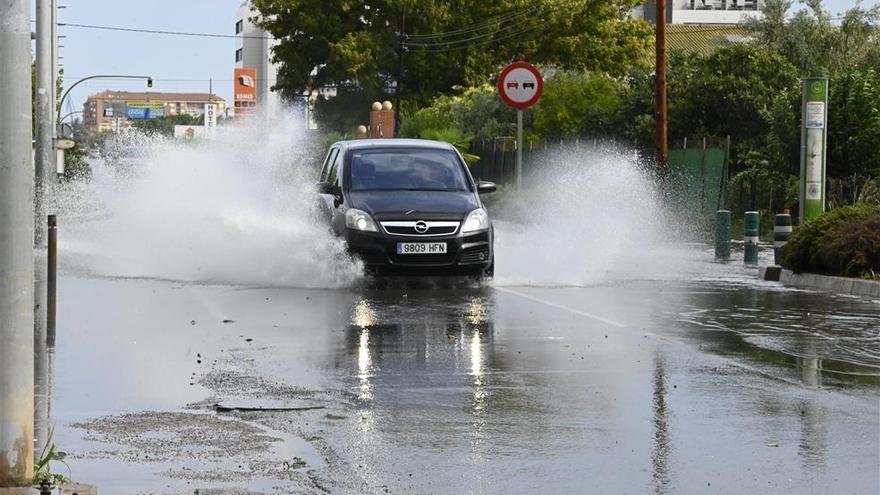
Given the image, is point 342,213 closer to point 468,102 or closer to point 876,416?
point 876,416

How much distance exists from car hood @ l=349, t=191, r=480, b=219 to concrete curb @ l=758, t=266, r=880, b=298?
4.40m

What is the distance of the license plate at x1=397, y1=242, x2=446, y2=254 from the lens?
17922mm

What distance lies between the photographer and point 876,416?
30.2 feet

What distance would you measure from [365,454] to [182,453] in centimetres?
92

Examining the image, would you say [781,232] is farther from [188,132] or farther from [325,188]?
[188,132]

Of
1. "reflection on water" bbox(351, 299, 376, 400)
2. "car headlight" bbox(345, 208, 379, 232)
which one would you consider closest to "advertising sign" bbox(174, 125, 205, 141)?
"car headlight" bbox(345, 208, 379, 232)

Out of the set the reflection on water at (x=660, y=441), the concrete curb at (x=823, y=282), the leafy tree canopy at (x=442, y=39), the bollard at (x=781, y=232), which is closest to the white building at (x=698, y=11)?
the leafy tree canopy at (x=442, y=39)

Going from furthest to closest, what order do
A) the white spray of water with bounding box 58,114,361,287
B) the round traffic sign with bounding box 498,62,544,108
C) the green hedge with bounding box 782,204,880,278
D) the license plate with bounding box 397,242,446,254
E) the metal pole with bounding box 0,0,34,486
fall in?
the round traffic sign with bounding box 498,62,544,108
the white spray of water with bounding box 58,114,361,287
the green hedge with bounding box 782,204,880,278
the license plate with bounding box 397,242,446,254
the metal pole with bounding box 0,0,34,486

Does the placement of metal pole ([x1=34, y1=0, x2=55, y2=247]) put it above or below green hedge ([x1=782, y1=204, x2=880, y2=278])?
above

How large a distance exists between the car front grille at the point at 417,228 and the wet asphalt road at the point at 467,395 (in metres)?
1.27

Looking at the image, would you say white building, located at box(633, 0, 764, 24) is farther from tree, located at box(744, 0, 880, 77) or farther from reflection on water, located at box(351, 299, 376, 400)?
reflection on water, located at box(351, 299, 376, 400)

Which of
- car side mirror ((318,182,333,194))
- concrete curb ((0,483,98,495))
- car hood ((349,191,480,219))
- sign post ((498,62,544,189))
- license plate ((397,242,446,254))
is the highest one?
sign post ((498,62,544,189))

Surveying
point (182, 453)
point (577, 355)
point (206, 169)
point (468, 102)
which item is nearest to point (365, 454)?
point (182, 453)

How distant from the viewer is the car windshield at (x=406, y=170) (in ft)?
63.6
